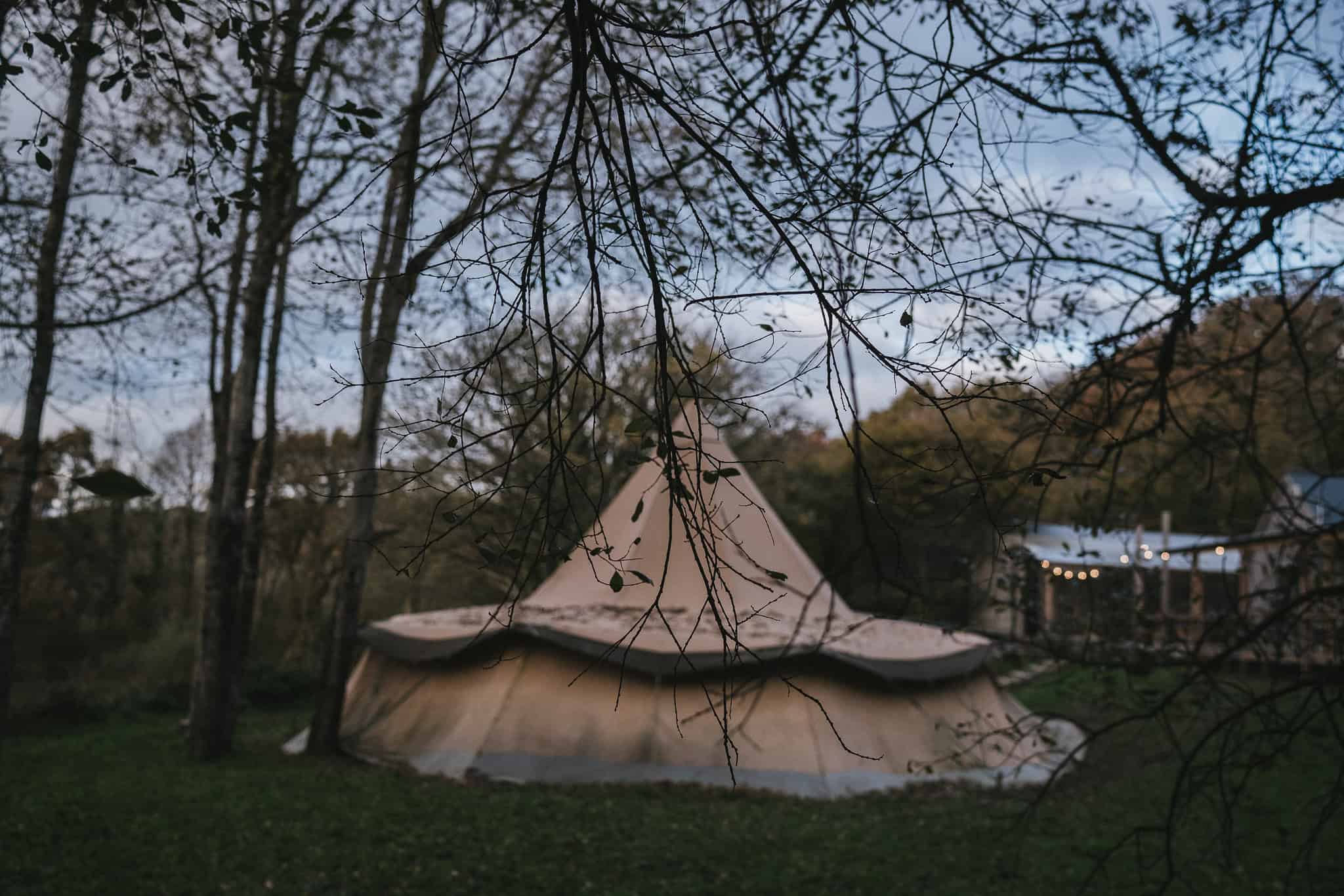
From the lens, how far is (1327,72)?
130 inches

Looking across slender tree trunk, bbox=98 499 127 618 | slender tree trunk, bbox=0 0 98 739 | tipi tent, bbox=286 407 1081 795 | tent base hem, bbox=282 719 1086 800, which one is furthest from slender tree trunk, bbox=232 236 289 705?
slender tree trunk, bbox=98 499 127 618

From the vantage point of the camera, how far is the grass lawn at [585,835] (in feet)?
17.0

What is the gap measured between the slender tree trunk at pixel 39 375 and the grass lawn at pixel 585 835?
4.02 feet

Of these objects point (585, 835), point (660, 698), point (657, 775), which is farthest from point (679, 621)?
point (585, 835)

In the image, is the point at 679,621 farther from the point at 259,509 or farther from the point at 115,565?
the point at 115,565

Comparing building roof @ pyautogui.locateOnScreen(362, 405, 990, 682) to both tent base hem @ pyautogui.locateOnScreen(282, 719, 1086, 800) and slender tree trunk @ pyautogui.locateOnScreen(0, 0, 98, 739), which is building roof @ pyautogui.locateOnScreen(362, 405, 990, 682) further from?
slender tree trunk @ pyautogui.locateOnScreen(0, 0, 98, 739)

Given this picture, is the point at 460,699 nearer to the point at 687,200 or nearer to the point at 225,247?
the point at 225,247

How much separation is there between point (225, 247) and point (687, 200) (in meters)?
6.81

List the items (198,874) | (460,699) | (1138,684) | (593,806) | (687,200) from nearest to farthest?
(687,200)
(198,874)
(593,806)
(460,699)
(1138,684)

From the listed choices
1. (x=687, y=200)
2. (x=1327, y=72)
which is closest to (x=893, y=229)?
(x=687, y=200)

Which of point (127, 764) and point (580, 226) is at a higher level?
point (580, 226)

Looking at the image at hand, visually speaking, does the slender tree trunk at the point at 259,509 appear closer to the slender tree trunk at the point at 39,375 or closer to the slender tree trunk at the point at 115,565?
the slender tree trunk at the point at 39,375

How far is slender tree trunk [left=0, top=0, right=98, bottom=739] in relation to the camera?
4988mm

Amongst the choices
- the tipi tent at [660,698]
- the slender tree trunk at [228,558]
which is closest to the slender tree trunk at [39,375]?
the slender tree trunk at [228,558]
